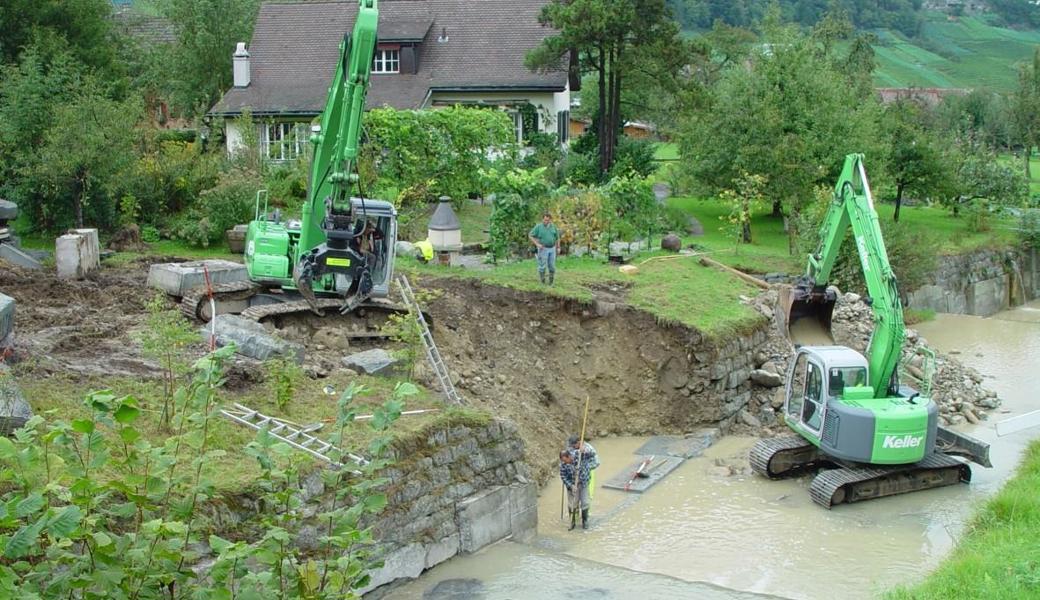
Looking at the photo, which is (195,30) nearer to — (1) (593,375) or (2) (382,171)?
(2) (382,171)

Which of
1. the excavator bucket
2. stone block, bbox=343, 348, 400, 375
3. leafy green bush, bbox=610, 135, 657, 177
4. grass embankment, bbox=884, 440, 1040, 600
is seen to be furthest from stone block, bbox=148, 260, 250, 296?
leafy green bush, bbox=610, 135, 657, 177

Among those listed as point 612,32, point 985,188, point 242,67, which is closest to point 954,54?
point 985,188

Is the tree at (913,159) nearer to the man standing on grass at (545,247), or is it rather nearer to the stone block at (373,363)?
the man standing on grass at (545,247)

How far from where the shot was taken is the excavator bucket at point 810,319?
2084 centimetres

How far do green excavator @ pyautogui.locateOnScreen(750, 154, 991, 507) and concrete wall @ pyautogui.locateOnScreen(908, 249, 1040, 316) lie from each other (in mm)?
13361

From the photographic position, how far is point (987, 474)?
59.6ft

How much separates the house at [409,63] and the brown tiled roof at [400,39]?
0.03 m

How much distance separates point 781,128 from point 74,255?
18.5 meters

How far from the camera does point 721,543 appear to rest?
15438 mm

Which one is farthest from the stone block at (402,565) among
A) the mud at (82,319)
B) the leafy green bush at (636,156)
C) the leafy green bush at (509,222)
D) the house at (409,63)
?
the house at (409,63)

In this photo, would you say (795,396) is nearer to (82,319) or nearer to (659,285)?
(659,285)

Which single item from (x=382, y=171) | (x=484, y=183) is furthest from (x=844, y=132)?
(x=382, y=171)

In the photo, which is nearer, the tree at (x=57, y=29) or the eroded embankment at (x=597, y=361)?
the eroded embankment at (x=597, y=361)

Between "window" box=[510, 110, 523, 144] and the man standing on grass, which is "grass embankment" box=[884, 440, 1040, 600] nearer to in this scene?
the man standing on grass
